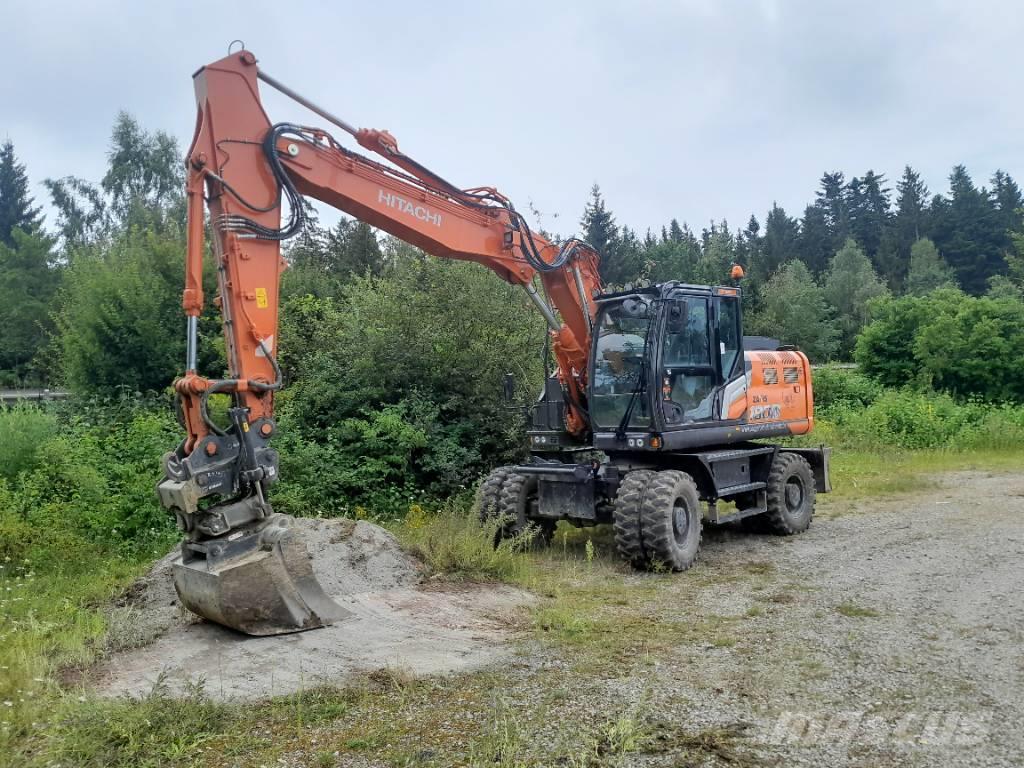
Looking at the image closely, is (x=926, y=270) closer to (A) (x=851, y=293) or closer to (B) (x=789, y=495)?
(A) (x=851, y=293)

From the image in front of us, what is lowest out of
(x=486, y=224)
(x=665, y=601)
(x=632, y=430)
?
(x=665, y=601)

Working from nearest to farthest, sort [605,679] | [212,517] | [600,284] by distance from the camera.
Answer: [605,679] → [212,517] → [600,284]

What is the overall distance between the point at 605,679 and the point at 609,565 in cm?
324

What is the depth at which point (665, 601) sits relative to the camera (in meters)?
6.90

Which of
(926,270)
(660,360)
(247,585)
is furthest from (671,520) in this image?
(926,270)

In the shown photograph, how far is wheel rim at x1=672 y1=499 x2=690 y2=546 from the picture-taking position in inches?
317

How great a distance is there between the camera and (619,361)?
8.49 m

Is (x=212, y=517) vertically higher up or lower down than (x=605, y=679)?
higher up

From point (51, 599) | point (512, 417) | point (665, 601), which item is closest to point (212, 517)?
point (51, 599)

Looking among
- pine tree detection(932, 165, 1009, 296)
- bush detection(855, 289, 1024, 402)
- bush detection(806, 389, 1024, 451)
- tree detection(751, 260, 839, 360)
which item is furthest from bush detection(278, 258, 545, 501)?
pine tree detection(932, 165, 1009, 296)

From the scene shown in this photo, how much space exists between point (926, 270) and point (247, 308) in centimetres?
5342

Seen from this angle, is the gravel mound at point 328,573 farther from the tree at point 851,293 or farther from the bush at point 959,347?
the tree at point 851,293

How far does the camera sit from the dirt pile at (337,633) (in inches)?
196

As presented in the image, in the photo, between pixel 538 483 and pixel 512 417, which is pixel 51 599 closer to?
pixel 538 483
